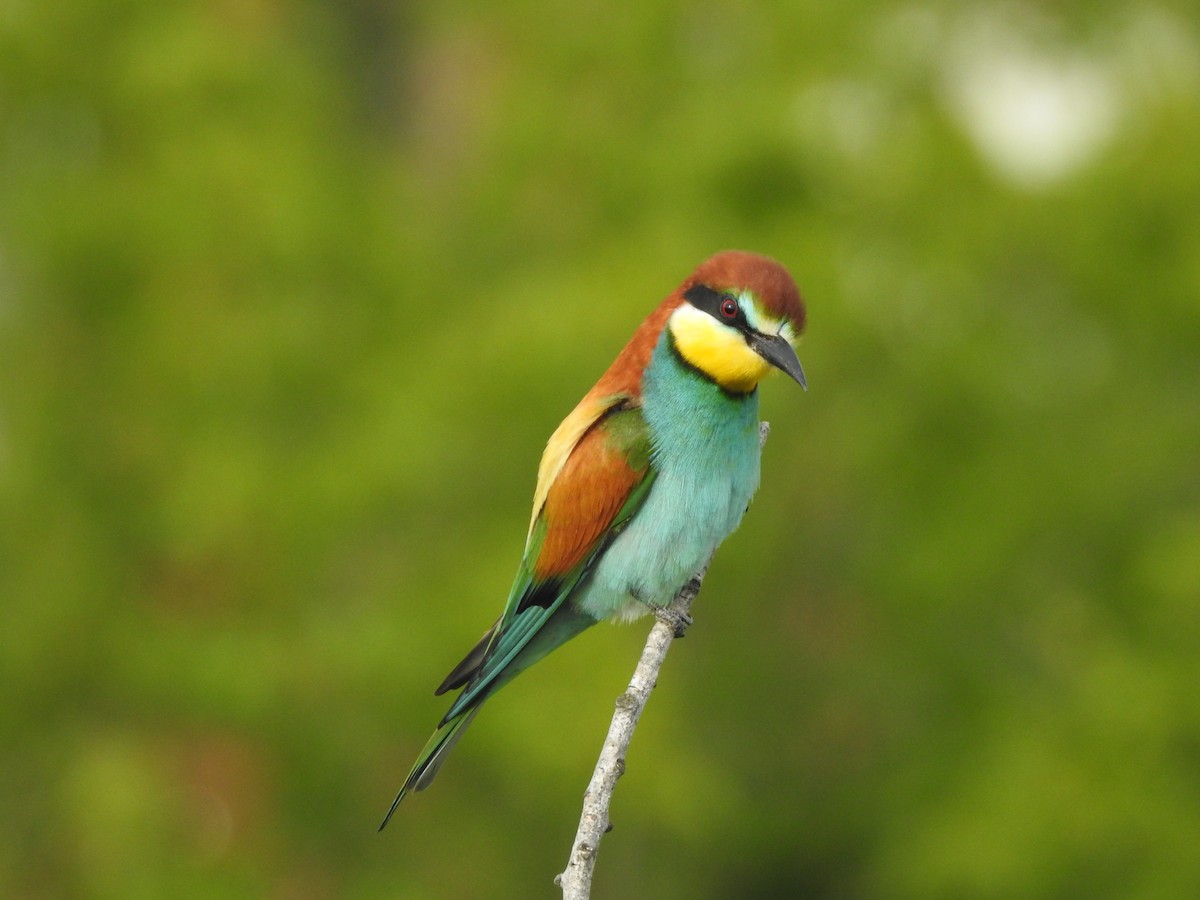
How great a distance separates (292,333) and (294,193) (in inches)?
34.6

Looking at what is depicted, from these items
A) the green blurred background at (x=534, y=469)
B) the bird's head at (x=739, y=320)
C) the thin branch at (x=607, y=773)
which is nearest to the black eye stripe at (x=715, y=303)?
the bird's head at (x=739, y=320)

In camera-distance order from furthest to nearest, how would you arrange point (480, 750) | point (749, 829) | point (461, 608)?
point (749, 829), point (480, 750), point (461, 608)

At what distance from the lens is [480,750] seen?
411 inches

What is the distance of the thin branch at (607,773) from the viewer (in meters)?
2.67

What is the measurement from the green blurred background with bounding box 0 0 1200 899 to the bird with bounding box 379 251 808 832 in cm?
532

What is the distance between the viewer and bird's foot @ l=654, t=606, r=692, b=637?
3.83m

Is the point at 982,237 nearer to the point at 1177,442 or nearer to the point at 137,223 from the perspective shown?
the point at 1177,442

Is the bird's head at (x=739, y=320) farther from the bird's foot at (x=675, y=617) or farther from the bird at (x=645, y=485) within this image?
the bird's foot at (x=675, y=617)

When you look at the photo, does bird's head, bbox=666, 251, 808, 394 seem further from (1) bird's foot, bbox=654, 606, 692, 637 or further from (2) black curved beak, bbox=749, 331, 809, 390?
(1) bird's foot, bbox=654, 606, 692, 637

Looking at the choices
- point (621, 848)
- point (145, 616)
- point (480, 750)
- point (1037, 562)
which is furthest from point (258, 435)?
point (1037, 562)

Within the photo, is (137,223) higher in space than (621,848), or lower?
higher

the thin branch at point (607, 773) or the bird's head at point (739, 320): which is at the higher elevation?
the bird's head at point (739, 320)

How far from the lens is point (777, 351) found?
11.8 ft

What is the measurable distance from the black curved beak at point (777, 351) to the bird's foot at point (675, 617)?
63 cm
